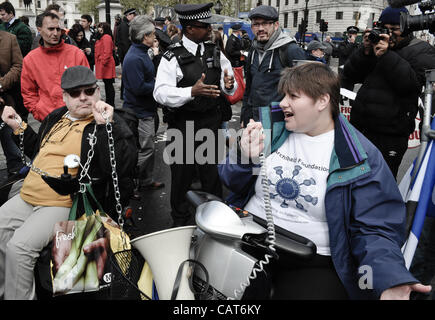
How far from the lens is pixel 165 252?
58.2 inches

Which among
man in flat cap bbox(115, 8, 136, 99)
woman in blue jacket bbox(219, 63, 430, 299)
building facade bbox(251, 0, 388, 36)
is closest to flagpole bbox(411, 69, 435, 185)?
woman in blue jacket bbox(219, 63, 430, 299)

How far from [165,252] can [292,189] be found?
74 cm

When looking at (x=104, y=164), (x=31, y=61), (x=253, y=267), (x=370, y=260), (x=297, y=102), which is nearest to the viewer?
(x=253, y=267)

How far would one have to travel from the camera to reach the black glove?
2.16 m

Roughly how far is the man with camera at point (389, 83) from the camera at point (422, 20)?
32.2 inches

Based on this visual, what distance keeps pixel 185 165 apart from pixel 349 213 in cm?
202

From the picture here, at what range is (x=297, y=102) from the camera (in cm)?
187

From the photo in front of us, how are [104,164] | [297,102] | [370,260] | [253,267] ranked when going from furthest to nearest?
[104,164]
[297,102]
[370,260]
[253,267]

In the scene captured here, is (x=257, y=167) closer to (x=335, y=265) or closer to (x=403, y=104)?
(x=335, y=265)

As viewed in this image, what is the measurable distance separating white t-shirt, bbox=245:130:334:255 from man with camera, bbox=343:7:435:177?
183cm

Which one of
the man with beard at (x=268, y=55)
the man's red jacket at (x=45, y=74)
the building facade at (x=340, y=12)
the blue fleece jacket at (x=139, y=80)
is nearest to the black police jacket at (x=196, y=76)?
the man with beard at (x=268, y=55)

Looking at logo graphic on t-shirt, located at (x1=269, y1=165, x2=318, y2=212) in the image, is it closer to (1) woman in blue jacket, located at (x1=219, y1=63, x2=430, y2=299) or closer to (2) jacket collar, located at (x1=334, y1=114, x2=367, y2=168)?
(1) woman in blue jacket, located at (x1=219, y1=63, x2=430, y2=299)

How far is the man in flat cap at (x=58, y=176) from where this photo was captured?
216cm
